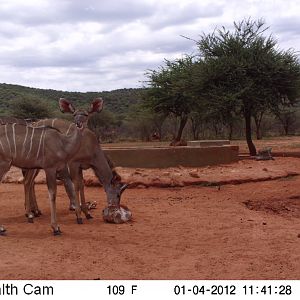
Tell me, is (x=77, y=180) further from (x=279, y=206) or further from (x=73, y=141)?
(x=279, y=206)

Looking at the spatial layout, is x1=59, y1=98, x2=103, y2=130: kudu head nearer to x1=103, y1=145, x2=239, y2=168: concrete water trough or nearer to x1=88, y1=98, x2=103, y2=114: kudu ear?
x1=88, y1=98, x2=103, y2=114: kudu ear

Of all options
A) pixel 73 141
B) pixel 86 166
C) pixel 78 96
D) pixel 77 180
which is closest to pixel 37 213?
pixel 77 180

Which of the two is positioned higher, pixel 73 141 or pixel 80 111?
pixel 80 111

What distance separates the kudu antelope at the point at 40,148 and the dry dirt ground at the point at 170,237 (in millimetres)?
984

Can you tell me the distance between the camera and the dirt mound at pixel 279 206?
10462 millimetres

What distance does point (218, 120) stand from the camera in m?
22.6

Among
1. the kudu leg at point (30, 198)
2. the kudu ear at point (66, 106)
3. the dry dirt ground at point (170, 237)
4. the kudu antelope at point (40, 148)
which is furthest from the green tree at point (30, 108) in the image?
the kudu antelope at point (40, 148)

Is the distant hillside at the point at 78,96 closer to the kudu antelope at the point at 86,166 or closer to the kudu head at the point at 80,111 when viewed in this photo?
the kudu antelope at the point at 86,166

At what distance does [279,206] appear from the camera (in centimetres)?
1102

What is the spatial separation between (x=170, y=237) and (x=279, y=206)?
3.91 meters

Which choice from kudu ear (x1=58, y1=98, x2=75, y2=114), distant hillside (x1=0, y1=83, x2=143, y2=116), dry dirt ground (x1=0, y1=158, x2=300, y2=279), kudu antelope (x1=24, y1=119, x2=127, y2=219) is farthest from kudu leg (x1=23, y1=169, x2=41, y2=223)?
distant hillside (x1=0, y1=83, x2=143, y2=116)
